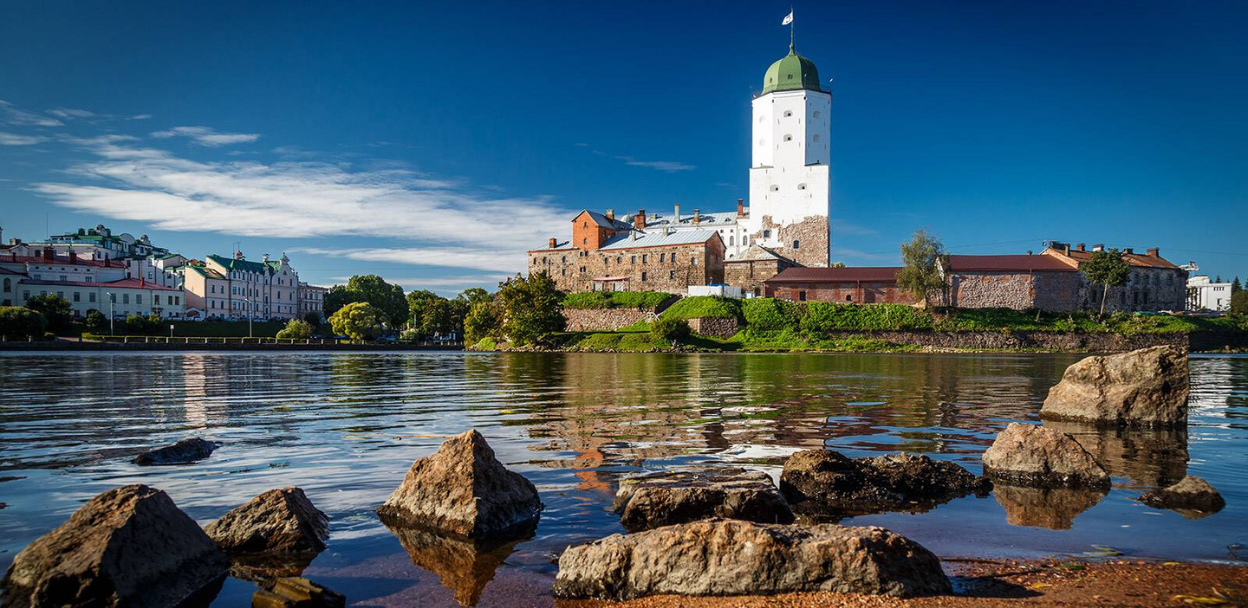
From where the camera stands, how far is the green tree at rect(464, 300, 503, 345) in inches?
3253

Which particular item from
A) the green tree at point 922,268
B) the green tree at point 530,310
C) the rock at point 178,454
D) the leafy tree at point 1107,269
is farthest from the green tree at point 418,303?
the rock at point 178,454

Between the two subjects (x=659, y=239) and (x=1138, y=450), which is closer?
(x=1138, y=450)

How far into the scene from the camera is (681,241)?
91.3m

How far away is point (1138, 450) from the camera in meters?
12.8

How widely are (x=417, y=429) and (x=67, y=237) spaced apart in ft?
463

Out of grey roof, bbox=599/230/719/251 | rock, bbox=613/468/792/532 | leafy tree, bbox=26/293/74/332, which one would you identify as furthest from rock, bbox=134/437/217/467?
leafy tree, bbox=26/293/74/332

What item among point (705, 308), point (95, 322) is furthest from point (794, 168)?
point (95, 322)

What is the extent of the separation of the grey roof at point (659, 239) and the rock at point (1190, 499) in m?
81.6

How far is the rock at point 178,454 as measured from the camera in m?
11.3

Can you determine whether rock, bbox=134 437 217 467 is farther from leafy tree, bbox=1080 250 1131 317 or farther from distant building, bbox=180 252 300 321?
distant building, bbox=180 252 300 321

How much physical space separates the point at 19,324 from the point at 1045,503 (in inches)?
3472

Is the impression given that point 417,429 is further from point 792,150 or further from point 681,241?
point 792,150

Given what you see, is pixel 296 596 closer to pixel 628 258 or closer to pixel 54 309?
pixel 628 258

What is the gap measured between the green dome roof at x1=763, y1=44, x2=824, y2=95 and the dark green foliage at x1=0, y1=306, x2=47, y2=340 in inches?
3354
